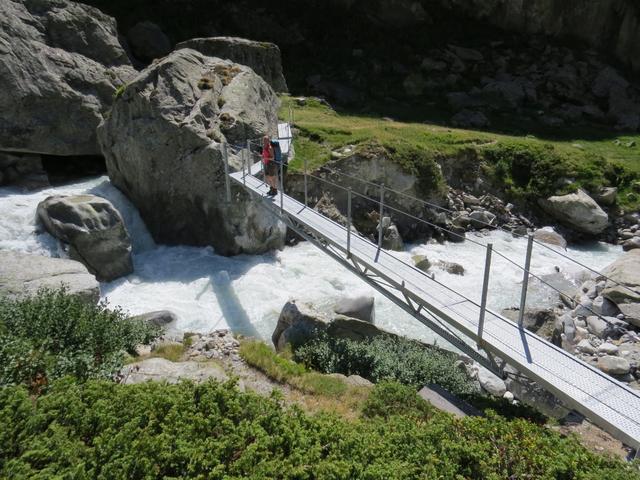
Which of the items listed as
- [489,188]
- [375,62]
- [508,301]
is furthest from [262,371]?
[375,62]

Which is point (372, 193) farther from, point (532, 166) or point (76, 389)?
point (76, 389)

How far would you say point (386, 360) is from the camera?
11.6 meters

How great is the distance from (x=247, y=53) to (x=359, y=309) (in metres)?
24.0

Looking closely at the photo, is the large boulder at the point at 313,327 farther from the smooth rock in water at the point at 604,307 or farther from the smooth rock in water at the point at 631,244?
the smooth rock in water at the point at 631,244

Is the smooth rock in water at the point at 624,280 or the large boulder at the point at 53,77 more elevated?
the large boulder at the point at 53,77

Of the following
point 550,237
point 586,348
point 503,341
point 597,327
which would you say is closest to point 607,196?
point 550,237

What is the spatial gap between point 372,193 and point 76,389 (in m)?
17.5

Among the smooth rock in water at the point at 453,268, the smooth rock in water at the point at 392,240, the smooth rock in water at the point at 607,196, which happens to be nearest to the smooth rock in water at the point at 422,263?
the smooth rock in water at the point at 453,268

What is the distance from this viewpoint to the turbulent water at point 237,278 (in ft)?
50.4

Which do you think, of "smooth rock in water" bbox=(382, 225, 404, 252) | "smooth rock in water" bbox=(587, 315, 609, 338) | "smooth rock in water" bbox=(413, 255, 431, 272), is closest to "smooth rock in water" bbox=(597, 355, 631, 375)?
"smooth rock in water" bbox=(587, 315, 609, 338)

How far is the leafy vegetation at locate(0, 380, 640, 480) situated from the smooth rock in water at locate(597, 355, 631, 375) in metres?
6.69

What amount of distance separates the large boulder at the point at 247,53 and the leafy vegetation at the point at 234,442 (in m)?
28.1

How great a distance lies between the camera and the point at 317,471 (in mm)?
5672

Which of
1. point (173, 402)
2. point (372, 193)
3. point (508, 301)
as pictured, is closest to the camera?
point (173, 402)
